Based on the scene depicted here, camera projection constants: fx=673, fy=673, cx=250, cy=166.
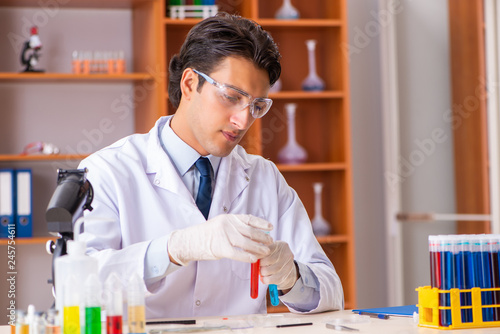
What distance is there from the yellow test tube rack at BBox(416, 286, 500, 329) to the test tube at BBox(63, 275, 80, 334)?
705mm

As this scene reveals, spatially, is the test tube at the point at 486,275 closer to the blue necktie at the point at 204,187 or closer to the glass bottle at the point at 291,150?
the blue necktie at the point at 204,187

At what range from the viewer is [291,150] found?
3520 mm

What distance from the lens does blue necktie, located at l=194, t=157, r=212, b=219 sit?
6.01ft

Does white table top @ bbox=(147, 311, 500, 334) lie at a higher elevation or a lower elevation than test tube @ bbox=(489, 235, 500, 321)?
lower

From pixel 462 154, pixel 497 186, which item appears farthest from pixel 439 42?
pixel 497 186

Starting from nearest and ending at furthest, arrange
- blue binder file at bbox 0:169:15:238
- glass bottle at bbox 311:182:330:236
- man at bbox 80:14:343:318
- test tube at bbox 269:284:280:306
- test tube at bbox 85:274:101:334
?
test tube at bbox 85:274:101:334 < test tube at bbox 269:284:280:306 < man at bbox 80:14:343:318 < blue binder file at bbox 0:169:15:238 < glass bottle at bbox 311:182:330:236

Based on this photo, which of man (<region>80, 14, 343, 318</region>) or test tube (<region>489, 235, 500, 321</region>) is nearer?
test tube (<region>489, 235, 500, 321</region>)

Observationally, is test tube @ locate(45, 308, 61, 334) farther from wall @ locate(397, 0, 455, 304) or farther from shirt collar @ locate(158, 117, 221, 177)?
wall @ locate(397, 0, 455, 304)

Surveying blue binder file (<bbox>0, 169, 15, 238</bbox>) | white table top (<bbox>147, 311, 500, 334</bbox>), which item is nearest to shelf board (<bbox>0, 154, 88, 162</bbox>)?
blue binder file (<bbox>0, 169, 15, 238</bbox>)

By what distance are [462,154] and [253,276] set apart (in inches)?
86.7

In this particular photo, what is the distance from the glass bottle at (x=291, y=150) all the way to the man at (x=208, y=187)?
153 cm

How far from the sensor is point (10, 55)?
3.43 metres

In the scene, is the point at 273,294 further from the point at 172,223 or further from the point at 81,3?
the point at 81,3

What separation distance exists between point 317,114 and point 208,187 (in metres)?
1.96
